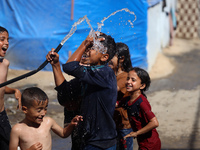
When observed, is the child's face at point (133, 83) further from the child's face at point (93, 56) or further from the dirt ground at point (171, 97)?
the dirt ground at point (171, 97)

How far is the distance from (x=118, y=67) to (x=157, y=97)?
3829 mm

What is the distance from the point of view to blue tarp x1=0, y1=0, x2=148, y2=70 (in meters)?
8.59

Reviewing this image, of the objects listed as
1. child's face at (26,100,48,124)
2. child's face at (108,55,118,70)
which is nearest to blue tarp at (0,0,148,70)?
child's face at (108,55,118,70)

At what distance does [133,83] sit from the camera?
321 cm

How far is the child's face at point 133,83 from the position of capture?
10.5 feet

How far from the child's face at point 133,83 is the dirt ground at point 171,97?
1.75 meters

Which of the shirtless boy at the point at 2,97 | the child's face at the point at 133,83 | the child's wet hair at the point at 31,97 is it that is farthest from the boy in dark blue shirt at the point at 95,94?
the shirtless boy at the point at 2,97

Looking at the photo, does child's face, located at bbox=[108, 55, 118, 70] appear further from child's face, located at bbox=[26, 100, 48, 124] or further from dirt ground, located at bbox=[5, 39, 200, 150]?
dirt ground, located at bbox=[5, 39, 200, 150]

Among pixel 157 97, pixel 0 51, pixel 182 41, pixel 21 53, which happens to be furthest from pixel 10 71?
pixel 182 41

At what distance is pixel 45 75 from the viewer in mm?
8523

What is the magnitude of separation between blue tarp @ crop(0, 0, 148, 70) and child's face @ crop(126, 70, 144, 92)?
536 cm

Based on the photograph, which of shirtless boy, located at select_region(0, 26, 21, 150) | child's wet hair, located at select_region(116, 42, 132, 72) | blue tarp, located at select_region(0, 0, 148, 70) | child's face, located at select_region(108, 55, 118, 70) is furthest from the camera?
blue tarp, located at select_region(0, 0, 148, 70)

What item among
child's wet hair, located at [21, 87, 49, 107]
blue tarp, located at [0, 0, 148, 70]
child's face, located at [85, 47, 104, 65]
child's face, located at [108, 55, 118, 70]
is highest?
blue tarp, located at [0, 0, 148, 70]

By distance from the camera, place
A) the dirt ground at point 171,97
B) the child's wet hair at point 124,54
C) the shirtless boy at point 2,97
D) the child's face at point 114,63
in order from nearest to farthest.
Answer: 1. the shirtless boy at point 2,97
2. the child's face at point 114,63
3. the child's wet hair at point 124,54
4. the dirt ground at point 171,97
